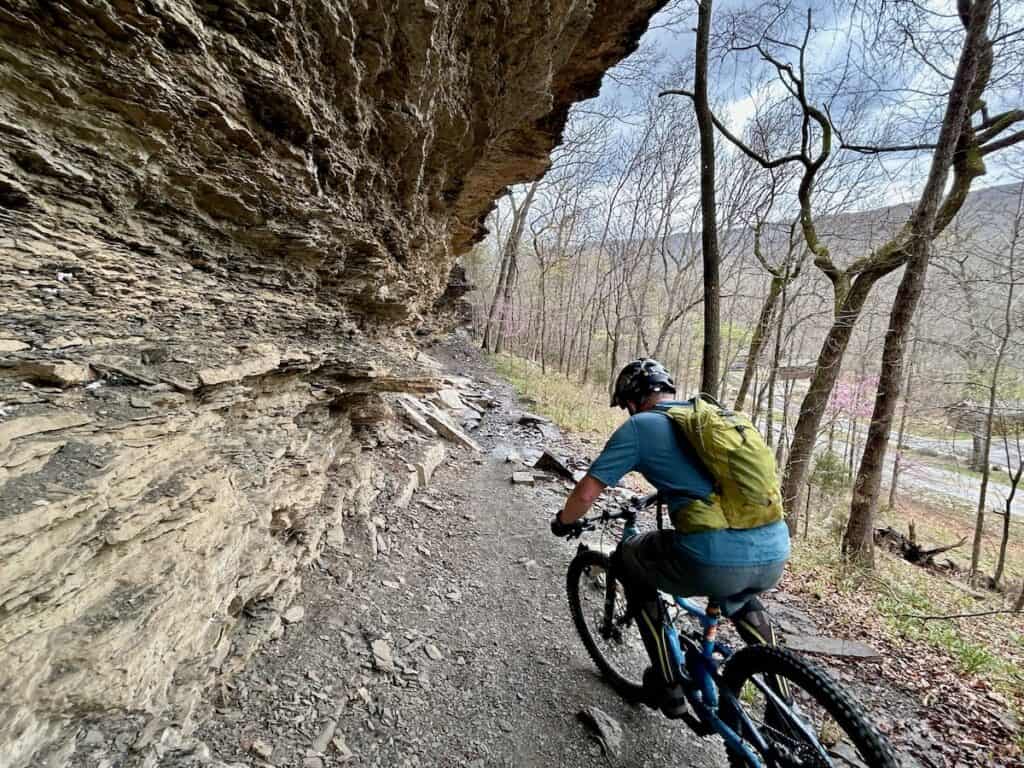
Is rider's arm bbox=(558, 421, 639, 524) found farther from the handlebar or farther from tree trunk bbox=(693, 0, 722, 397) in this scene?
tree trunk bbox=(693, 0, 722, 397)

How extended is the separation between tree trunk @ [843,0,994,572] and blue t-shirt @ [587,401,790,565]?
5640mm

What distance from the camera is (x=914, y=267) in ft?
19.1

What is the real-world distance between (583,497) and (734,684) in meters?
1.22

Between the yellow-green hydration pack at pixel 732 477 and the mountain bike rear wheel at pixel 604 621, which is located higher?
the yellow-green hydration pack at pixel 732 477

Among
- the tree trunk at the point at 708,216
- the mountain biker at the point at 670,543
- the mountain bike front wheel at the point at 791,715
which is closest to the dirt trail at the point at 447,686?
the mountain biker at the point at 670,543

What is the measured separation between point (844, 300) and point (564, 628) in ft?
23.8

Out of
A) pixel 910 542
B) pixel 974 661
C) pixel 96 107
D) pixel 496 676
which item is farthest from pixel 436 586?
pixel 910 542

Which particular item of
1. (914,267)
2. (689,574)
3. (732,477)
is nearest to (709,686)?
(689,574)

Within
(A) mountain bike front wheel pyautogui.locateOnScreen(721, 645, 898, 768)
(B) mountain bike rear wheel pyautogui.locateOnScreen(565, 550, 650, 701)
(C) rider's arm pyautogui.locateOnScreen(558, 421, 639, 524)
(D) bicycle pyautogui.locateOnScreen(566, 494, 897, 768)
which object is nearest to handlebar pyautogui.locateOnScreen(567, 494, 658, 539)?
(D) bicycle pyautogui.locateOnScreen(566, 494, 897, 768)

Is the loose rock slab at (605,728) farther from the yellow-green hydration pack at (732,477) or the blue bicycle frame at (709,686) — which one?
the yellow-green hydration pack at (732,477)

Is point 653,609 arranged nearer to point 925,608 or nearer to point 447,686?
point 447,686

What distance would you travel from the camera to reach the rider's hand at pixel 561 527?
2.63 m

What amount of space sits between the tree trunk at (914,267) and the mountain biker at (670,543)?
5540 millimetres

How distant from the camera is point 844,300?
7.16 meters
